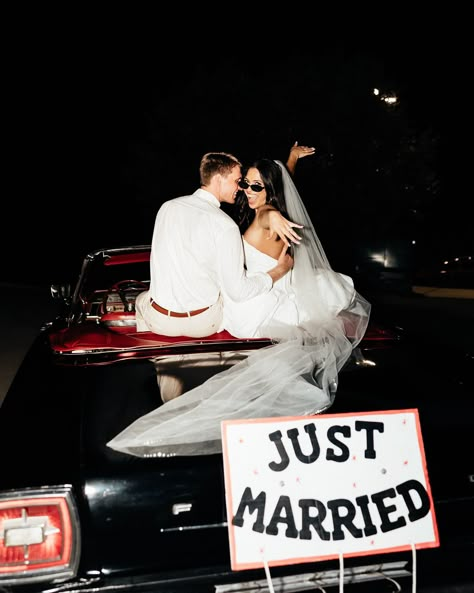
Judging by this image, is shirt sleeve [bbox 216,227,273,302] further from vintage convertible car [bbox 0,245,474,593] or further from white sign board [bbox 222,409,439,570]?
white sign board [bbox 222,409,439,570]

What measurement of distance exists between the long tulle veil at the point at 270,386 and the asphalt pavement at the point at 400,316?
18.8 inches

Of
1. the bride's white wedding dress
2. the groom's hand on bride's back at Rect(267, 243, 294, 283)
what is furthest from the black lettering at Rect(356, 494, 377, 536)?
the groom's hand on bride's back at Rect(267, 243, 294, 283)

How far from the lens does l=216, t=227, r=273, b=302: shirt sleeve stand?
Answer: 9.15ft

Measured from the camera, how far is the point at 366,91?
20891 mm

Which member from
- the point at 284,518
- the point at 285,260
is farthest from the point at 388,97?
the point at 284,518

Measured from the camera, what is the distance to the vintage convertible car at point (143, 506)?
1.69 m

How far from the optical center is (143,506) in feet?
5.63

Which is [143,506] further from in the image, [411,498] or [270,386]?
[411,498]

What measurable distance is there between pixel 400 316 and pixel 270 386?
10531mm

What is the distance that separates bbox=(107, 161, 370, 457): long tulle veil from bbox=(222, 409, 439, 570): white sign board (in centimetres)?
11

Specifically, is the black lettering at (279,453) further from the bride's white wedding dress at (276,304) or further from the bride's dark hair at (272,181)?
the bride's dark hair at (272,181)

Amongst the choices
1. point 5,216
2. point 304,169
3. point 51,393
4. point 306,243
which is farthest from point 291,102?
point 5,216

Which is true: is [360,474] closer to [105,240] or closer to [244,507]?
[244,507]

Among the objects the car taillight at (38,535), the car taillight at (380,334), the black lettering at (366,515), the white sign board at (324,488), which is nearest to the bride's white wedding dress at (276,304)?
the car taillight at (380,334)
